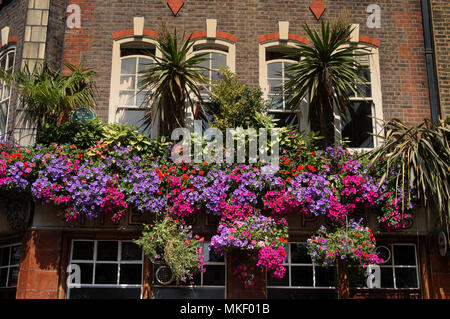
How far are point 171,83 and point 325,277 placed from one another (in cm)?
464

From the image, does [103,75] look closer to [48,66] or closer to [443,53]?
[48,66]

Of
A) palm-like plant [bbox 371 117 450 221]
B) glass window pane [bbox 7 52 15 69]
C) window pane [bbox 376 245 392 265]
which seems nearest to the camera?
palm-like plant [bbox 371 117 450 221]

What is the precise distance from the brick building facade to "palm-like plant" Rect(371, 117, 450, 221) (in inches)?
29.9

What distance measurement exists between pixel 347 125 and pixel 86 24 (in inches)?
228

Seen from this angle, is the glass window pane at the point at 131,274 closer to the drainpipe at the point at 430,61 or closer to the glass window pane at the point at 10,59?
the glass window pane at the point at 10,59

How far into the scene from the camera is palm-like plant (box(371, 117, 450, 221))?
31.2 feet

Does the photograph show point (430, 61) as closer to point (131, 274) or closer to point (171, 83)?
point (171, 83)

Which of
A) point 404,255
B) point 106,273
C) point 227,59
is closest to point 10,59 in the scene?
point 227,59

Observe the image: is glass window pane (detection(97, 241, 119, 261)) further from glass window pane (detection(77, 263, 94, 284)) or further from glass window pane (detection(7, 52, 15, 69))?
glass window pane (detection(7, 52, 15, 69))

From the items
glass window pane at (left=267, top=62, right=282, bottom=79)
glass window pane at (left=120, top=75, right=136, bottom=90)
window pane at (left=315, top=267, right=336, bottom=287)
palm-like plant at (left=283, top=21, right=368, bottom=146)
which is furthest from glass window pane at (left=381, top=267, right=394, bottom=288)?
glass window pane at (left=120, top=75, right=136, bottom=90)

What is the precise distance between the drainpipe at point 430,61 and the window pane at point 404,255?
2.65m

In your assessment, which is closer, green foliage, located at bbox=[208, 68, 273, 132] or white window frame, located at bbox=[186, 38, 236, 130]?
green foliage, located at bbox=[208, 68, 273, 132]

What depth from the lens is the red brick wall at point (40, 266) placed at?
993cm

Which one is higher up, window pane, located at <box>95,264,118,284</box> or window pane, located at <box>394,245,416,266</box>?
window pane, located at <box>394,245,416,266</box>
